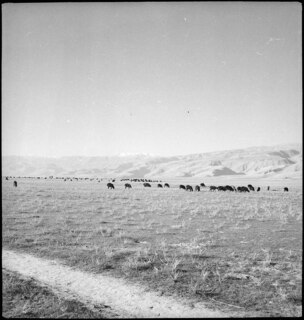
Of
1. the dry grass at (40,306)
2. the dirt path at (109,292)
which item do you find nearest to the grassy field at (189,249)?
the dirt path at (109,292)

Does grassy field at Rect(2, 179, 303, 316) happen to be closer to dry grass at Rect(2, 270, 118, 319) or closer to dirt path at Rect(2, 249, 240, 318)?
dirt path at Rect(2, 249, 240, 318)

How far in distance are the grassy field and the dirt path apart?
1.49 feet

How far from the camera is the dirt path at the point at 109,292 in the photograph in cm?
638

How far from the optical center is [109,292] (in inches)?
288

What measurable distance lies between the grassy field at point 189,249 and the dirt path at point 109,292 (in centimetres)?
46

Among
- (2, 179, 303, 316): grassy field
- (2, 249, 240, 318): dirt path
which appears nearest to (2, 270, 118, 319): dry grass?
(2, 249, 240, 318): dirt path

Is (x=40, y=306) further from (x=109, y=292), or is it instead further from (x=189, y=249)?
(x=189, y=249)

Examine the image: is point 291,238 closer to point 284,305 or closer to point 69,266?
point 284,305

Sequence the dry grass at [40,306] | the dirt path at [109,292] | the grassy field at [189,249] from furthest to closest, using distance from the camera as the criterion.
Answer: the grassy field at [189,249] < the dirt path at [109,292] < the dry grass at [40,306]

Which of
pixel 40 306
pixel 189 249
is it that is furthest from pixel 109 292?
pixel 189 249

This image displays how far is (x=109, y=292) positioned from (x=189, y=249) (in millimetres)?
4633

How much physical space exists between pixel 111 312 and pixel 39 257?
470 cm

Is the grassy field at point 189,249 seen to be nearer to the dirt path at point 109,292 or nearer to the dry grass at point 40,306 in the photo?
the dirt path at point 109,292

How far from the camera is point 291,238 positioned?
44.1 ft
